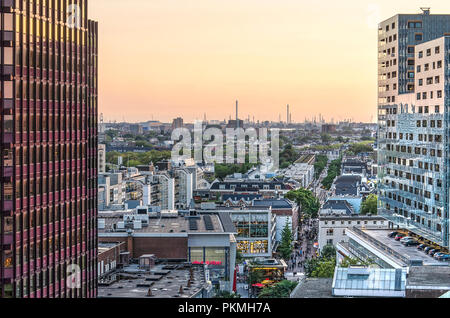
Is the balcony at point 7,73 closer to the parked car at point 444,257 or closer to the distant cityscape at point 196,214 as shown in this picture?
the distant cityscape at point 196,214

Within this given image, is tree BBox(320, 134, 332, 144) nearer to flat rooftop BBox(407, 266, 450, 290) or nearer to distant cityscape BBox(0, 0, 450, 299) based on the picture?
distant cityscape BBox(0, 0, 450, 299)

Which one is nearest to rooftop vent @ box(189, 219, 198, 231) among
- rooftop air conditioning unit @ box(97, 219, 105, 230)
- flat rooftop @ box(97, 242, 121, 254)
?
rooftop air conditioning unit @ box(97, 219, 105, 230)

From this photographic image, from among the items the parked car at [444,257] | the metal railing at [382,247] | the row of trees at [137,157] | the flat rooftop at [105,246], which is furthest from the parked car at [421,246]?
the row of trees at [137,157]

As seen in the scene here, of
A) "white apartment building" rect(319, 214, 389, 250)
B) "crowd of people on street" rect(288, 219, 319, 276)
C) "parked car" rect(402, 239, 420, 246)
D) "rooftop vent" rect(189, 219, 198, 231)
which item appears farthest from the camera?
"white apartment building" rect(319, 214, 389, 250)

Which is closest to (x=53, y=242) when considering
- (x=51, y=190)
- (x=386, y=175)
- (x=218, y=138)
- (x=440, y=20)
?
(x=51, y=190)

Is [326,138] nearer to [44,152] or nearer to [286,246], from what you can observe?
[286,246]

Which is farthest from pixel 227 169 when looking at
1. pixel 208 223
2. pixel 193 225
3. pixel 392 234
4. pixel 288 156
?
pixel 193 225
